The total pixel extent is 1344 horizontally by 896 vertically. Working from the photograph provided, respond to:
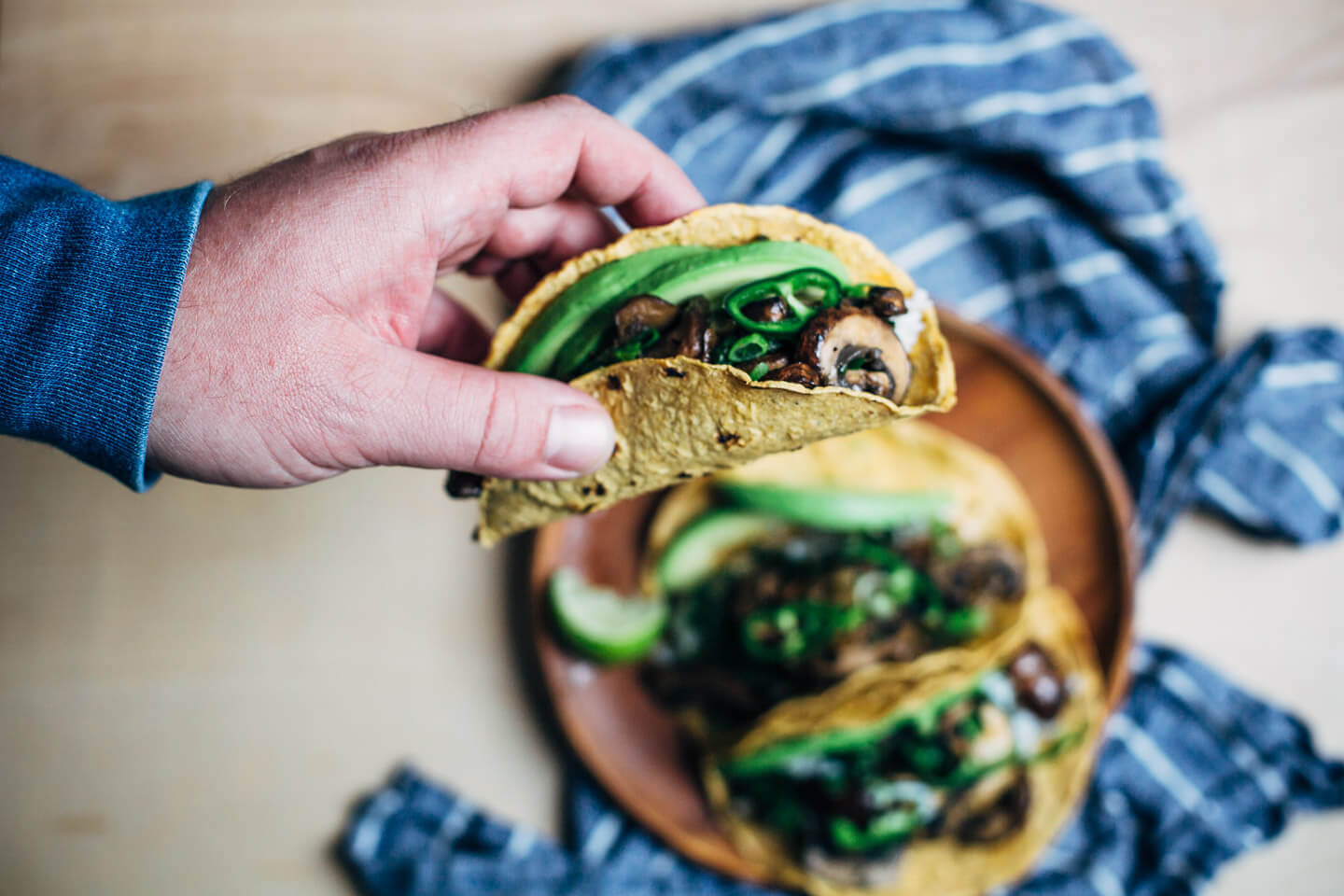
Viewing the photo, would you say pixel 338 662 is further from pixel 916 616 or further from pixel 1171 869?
pixel 1171 869

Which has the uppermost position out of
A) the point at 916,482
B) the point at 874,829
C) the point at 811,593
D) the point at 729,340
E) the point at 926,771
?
the point at 729,340

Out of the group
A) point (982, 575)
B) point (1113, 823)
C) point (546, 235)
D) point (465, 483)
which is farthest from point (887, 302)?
point (1113, 823)

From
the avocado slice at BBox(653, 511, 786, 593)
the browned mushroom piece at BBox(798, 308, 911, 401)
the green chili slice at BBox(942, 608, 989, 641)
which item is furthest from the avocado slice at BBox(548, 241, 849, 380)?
the green chili slice at BBox(942, 608, 989, 641)

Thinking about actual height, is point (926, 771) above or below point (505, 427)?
below

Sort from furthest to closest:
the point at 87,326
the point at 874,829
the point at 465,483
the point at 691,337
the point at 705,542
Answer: the point at 705,542
the point at 874,829
the point at 465,483
the point at 691,337
the point at 87,326

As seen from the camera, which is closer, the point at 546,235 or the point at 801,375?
the point at 801,375

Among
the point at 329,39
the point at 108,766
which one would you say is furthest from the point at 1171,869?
the point at 329,39

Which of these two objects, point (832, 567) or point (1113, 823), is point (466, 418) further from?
point (1113, 823)
